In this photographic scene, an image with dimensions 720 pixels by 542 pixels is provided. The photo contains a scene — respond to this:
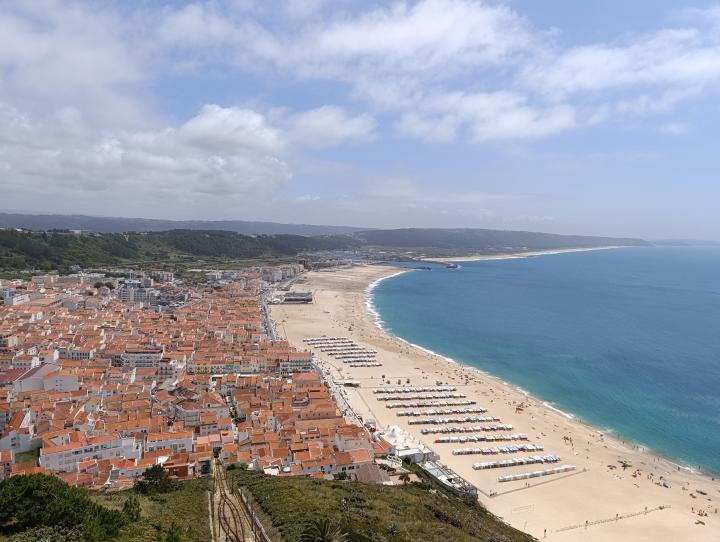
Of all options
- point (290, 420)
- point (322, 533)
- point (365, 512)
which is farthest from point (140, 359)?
point (322, 533)

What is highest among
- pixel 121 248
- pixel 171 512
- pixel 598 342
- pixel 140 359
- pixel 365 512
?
pixel 121 248

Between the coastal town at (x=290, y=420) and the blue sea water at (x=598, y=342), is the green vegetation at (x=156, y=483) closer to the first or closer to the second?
→ the coastal town at (x=290, y=420)

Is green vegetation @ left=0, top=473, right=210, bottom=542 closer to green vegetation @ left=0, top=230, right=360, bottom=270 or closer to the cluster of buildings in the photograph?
the cluster of buildings

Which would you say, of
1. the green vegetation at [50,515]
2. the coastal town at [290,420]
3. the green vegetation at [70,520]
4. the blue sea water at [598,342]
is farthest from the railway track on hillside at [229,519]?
the blue sea water at [598,342]

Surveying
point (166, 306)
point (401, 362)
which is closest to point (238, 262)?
point (166, 306)

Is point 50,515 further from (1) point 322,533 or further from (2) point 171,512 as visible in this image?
(1) point 322,533

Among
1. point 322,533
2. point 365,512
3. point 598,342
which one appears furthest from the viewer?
point 598,342
